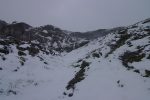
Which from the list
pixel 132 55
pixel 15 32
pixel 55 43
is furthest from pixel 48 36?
pixel 132 55

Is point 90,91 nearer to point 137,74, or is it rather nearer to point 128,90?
point 128,90

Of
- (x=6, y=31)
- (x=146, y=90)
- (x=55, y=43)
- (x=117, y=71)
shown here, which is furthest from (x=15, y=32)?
(x=146, y=90)

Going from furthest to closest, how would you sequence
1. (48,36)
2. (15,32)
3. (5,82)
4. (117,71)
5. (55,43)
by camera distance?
(48,36) < (55,43) < (15,32) < (117,71) < (5,82)

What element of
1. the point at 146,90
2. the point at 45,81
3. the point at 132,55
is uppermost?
the point at 132,55

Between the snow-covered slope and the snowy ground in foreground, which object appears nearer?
the snowy ground in foreground

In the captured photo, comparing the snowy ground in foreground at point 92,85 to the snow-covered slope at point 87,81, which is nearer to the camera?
the snowy ground in foreground at point 92,85

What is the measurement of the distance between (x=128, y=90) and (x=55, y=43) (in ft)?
259

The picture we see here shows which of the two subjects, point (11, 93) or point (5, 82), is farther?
point (5, 82)

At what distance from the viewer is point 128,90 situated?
1519 centimetres

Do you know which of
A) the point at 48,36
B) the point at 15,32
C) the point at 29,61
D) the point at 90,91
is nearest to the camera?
the point at 90,91

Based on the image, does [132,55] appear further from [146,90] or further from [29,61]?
[29,61]

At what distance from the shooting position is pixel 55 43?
9231 centimetres

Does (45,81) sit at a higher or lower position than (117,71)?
lower

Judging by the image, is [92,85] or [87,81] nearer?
[92,85]
